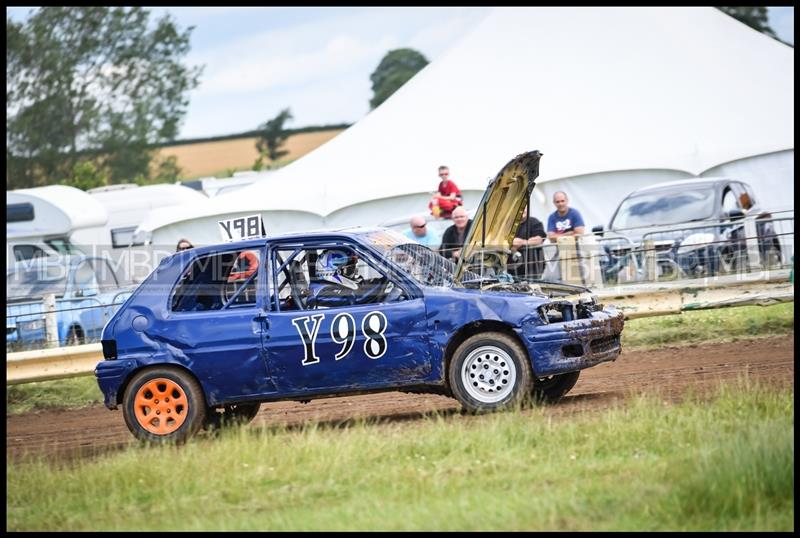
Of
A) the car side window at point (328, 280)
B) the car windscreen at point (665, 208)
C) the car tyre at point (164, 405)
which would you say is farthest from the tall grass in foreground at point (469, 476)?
the car windscreen at point (665, 208)

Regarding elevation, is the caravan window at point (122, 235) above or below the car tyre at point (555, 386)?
above

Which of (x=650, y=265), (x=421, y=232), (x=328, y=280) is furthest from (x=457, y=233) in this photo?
(x=328, y=280)

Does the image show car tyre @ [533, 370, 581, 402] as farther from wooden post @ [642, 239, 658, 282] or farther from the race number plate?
wooden post @ [642, 239, 658, 282]

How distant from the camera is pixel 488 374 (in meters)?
9.83

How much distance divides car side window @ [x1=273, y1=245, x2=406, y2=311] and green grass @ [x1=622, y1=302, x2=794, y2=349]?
16.5 ft

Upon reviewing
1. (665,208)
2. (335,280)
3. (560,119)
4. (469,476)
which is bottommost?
(469,476)

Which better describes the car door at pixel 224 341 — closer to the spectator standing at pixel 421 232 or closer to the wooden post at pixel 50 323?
the wooden post at pixel 50 323

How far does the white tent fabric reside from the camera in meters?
21.0

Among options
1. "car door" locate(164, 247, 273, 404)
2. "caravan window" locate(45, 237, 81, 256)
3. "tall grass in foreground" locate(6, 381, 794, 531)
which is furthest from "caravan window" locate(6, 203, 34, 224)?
"tall grass in foreground" locate(6, 381, 794, 531)

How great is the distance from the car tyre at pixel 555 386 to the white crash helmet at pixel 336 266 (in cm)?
187

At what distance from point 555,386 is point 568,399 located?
0.24 m

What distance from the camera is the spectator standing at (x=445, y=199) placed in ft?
60.8

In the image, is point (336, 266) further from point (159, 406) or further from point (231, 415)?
point (159, 406)

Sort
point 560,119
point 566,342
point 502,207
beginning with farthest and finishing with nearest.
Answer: point 560,119 < point 502,207 < point 566,342
